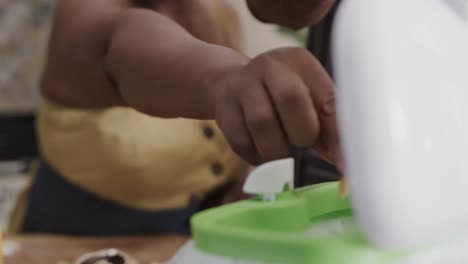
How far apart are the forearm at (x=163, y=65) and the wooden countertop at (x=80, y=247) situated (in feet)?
0.34

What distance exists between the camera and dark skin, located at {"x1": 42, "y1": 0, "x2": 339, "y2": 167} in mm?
162

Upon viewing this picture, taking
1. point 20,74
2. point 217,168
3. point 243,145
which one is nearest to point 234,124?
point 243,145

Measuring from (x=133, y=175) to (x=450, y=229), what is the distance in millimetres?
242

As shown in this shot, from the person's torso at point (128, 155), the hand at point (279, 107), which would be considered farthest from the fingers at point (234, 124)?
the person's torso at point (128, 155)

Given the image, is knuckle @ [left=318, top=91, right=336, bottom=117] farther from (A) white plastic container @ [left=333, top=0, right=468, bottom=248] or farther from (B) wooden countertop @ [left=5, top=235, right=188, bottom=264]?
(B) wooden countertop @ [left=5, top=235, right=188, bottom=264]

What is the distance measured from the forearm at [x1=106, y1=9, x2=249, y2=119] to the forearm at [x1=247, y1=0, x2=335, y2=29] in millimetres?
26

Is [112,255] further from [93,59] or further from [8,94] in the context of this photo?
[8,94]

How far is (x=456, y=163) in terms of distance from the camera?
13 cm

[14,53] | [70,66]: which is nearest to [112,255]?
[70,66]

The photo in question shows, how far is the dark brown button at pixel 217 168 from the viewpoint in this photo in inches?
12.8

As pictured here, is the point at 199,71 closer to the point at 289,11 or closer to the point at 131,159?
the point at 289,11

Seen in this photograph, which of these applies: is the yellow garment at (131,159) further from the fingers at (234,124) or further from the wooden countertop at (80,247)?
the fingers at (234,124)

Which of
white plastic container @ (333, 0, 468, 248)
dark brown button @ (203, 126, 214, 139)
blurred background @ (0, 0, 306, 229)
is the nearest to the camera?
white plastic container @ (333, 0, 468, 248)

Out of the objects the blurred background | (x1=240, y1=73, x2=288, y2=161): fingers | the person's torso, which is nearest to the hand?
(x1=240, y1=73, x2=288, y2=161): fingers
